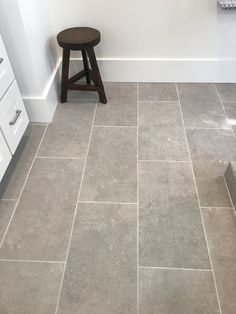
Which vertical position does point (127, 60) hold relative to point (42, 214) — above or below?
above

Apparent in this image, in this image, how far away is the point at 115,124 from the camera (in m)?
1.83

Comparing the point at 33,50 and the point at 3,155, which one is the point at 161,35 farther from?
the point at 3,155

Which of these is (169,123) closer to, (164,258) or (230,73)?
(230,73)

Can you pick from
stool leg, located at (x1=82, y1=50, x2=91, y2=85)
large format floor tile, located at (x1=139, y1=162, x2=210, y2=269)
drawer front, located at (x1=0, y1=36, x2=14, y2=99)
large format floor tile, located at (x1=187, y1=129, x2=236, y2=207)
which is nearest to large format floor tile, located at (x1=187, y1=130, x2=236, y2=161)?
large format floor tile, located at (x1=187, y1=129, x2=236, y2=207)

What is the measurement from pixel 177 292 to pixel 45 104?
4.39 feet

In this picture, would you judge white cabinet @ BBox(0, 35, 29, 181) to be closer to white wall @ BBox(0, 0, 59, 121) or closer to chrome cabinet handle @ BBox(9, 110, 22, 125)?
chrome cabinet handle @ BBox(9, 110, 22, 125)

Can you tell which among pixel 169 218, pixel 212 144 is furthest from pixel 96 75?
pixel 169 218

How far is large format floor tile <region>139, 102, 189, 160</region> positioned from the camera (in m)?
1.61

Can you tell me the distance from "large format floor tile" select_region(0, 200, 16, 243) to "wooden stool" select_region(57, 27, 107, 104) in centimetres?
93

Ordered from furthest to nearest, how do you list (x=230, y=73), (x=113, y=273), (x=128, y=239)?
1. (x=230, y=73)
2. (x=128, y=239)
3. (x=113, y=273)

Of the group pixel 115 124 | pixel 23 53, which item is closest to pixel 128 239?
pixel 115 124

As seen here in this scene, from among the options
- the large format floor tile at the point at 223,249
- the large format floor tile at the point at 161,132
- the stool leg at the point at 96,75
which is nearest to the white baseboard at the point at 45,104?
the stool leg at the point at 96,75

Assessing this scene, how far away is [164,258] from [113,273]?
0.22m

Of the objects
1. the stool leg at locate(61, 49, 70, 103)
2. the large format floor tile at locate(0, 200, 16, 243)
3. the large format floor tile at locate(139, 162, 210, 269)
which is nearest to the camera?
the large format floor tile at locate(139, 162, 210, 269)
